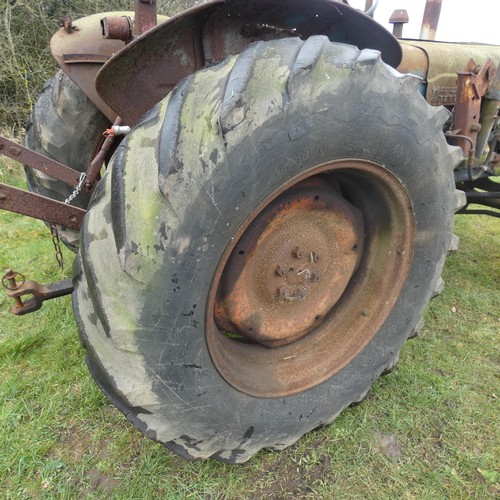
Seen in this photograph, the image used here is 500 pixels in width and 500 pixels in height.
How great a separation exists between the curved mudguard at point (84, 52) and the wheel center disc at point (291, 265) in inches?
40.2

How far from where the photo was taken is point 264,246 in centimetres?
152

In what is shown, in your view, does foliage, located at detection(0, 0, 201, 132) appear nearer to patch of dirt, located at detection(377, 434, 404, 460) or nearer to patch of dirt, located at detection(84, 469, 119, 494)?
patch of dirt, located at detection(84, 469, 119, 494)

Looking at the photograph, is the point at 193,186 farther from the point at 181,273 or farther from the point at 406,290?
the point at 406,290

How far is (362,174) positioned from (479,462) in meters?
1.12

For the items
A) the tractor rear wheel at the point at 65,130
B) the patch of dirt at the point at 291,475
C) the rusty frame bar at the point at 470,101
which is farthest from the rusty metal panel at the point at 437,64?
the patch of dirt at the point at 291,475

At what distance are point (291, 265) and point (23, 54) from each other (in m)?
5.78

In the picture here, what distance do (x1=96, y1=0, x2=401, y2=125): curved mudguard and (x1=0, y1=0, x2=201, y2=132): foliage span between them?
5.12 meters

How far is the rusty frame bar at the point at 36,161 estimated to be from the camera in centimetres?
200

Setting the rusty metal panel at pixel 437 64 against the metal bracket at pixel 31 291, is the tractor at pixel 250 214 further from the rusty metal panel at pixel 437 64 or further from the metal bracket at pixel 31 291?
the rusty metal panel at pixel 437 64

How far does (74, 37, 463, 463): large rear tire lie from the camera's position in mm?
1085

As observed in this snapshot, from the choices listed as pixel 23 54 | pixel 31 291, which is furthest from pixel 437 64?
pixel 23 54

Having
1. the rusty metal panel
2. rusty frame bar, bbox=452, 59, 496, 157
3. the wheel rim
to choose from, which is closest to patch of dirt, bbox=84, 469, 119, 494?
the wheel rim

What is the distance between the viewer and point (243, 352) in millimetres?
1650

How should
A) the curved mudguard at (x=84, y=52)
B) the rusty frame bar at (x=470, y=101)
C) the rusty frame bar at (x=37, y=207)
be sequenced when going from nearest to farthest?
the rusty frame bar at (x=37, y=207)
the curved mudguard at (x=84, y=52)
the rusty frame bar at (x=470, y=101)
